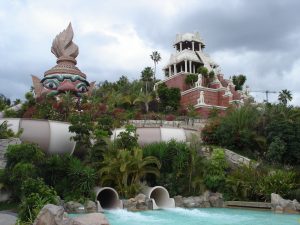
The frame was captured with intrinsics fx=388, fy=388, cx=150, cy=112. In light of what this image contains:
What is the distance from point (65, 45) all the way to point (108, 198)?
24471 mm

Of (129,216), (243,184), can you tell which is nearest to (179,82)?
(243,184)

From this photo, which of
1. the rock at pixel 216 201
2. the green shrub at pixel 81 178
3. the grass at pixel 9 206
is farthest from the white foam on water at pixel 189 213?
the grass at pixel 9 206

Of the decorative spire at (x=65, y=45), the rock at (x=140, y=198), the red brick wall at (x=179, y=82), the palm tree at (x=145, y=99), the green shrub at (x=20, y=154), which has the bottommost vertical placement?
the rock at (x=140, y=198)

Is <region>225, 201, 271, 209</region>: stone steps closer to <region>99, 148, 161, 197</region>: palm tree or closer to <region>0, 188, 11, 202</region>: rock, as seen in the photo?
<region>99, 148, 161, 197</region>: palm tree

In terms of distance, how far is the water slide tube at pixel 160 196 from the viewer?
15539mm

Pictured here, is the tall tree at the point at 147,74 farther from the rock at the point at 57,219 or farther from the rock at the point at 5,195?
the rock at the point at 57,219

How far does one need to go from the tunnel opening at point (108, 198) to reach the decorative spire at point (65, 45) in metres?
23.1

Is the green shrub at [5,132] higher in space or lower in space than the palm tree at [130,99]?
lower

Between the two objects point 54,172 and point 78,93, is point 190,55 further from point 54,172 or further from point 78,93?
point 54,172

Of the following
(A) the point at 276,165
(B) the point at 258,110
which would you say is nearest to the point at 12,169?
(A) the point at 276,165

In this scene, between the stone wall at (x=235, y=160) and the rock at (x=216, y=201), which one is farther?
Answer: the stone wall at (x=235, y=160)

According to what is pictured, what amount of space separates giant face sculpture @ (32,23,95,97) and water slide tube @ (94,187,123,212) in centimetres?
1674

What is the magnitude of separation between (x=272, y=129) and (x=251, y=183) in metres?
5.49

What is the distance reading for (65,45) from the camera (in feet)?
122
